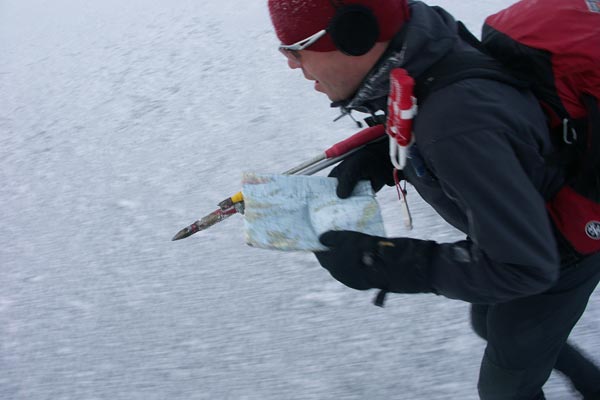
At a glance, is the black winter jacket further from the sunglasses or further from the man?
the sunglasses

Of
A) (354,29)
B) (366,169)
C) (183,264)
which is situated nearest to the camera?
(354,29)

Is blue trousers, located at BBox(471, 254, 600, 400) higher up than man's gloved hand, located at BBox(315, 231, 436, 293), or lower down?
lower down

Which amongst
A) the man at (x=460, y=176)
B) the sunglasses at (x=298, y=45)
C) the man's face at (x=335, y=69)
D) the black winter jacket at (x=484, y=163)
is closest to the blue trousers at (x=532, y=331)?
the man at (x=460, y=176)

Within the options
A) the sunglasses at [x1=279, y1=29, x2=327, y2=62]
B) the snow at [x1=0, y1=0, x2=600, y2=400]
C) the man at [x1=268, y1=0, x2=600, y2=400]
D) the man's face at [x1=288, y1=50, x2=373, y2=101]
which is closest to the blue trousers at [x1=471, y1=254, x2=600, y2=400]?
the man at [x1=268, y1=0, x2=600, y2=400]

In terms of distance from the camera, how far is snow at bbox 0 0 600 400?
1.86 meters

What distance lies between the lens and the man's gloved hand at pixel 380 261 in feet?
3.51

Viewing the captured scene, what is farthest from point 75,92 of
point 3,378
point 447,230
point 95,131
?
point 447,230

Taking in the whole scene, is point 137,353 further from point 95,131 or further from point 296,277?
point 95,131

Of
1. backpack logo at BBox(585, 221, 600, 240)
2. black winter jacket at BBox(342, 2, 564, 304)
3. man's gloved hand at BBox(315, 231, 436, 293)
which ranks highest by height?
black winter jacket at BBox(342, 2, 564, 304)

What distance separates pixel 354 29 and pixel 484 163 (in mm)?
344

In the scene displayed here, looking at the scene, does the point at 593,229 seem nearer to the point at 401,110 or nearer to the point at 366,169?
the point at 401,110

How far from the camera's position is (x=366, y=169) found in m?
1.42

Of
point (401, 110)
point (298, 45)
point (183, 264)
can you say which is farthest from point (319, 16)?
point (183, 264)

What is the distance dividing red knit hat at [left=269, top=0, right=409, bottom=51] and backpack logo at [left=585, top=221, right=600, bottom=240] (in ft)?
Answer: 1.81
